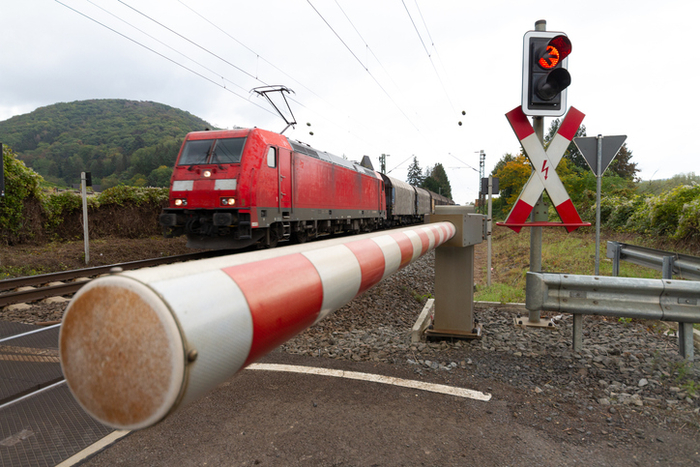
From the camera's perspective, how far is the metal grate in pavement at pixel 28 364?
3350 millimetres

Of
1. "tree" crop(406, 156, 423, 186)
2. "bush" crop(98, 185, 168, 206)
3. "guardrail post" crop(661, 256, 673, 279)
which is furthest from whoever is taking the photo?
"tree" crop(406, 156, 423, 186)

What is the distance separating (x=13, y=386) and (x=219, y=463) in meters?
2.29

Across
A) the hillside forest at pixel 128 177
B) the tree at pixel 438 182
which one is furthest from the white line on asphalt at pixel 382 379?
the tree at pixel 438 182

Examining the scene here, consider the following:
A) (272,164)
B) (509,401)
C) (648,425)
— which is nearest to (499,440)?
(509,401)

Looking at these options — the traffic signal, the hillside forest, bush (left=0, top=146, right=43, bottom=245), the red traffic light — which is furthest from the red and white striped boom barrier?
bush (left=0, top=146, right=43, bottom=245)

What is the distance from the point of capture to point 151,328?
0.80m

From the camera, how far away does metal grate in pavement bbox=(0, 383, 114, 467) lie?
7.81 feet

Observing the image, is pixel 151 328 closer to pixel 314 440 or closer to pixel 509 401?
pixel 314 440

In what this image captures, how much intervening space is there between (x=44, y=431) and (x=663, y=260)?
6824mm

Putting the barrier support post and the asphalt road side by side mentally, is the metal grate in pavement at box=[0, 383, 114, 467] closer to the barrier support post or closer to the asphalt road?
the asphalt road

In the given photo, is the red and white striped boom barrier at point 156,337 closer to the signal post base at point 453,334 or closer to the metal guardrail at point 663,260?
the signal post base at point 453,334

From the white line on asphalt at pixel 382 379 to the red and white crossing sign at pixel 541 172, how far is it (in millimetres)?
2061

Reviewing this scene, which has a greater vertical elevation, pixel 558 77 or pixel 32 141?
pixel 32 141

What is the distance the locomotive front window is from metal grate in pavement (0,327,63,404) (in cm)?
626
